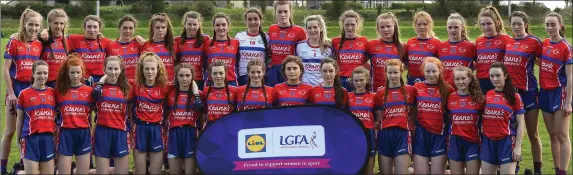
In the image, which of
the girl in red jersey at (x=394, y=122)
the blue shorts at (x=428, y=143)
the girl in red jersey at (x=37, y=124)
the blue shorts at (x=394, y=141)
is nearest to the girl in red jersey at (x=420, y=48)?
the girl in red jersey at (x=394, y=122)

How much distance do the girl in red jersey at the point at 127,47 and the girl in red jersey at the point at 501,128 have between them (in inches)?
138

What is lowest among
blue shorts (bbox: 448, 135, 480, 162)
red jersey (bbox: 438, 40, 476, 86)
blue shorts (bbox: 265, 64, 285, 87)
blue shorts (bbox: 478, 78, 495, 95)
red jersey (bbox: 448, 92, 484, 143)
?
blue shorts (bbox: 448, 135, 480, 162)

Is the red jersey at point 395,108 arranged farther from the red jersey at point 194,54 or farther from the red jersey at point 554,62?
the red jersey at point 194,54

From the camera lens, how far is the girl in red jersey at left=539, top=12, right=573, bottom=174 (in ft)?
21.8

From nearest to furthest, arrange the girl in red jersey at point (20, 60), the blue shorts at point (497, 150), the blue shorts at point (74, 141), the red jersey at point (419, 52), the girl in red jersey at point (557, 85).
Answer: the blue shorts at point (497, 150)
the blue shorts at point (74, 141)
the girl in red jersey at point (557, 85)
the girl in red jersey at point (20, 60)
the red jersey at point (419, 52)

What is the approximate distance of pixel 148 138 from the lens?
647 centimetres

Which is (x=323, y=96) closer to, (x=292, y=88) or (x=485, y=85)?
(x=292, y=88)

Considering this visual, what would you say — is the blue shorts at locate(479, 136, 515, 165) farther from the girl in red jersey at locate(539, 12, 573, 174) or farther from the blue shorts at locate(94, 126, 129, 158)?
the blue shorts at locate(94, 126, 129, 158)

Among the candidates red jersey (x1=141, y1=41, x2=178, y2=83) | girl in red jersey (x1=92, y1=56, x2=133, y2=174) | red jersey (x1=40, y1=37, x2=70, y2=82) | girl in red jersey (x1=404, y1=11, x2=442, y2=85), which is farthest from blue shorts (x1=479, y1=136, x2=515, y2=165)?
red jersey (x1=40, y1=37, x2=70, y2=82)

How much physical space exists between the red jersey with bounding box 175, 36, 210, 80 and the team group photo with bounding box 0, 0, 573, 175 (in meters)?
0.01

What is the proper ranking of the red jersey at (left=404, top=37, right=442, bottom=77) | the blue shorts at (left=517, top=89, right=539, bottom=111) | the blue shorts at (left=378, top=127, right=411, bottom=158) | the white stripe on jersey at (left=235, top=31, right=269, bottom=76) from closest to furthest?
the blue shorts at (left=378, top=127, right=411, bottom=158) < the blue shorts at (left=517, top=89, right=539, bottom=111) < the red jersey at (left=404, top=37, right=442, bottom=77) < the white stripe on jersey at (left=235, top=31, right=269, bottom=76)

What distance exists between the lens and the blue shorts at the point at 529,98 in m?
6.76

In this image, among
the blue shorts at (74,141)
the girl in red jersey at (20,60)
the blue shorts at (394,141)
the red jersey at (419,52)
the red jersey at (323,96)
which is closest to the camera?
the blue shorts at (74,141)

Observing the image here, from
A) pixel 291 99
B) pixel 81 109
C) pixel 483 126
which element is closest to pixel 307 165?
pixel 291 99
